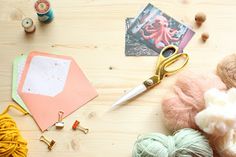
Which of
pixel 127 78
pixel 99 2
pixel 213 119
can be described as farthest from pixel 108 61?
pixel 213 119

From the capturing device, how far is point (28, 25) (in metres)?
0.93

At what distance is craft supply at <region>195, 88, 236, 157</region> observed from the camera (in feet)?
2.40

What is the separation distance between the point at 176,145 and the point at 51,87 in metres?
0.32

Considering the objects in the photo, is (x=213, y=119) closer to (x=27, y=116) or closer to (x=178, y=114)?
(x=178, y=114)

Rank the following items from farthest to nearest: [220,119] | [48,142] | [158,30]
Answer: [158,30] → [48,142] → [220,119]

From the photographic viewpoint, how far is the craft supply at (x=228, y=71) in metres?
0.81

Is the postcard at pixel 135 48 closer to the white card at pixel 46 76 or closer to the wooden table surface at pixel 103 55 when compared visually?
the wooden table surface at pixel 103 55

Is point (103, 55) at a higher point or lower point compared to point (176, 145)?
higher

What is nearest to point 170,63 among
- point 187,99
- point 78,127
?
point 187,99

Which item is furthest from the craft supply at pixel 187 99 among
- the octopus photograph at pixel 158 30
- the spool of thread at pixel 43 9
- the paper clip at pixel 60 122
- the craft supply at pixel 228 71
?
the spool of thread at pixel 43 9

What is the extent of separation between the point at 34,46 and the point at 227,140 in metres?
0.50

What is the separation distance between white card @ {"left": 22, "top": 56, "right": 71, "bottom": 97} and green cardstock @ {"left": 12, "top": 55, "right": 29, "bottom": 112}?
0.06 feet

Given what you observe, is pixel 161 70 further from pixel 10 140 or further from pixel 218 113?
pixel 10 140

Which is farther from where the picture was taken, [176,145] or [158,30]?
[158,30]
